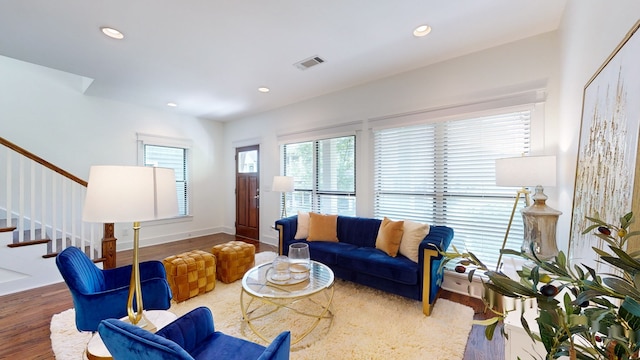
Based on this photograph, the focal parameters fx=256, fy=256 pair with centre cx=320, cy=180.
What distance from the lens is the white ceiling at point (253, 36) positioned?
7.00 feet

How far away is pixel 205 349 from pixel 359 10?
263cm

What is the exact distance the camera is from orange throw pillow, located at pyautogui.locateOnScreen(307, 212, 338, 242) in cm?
350

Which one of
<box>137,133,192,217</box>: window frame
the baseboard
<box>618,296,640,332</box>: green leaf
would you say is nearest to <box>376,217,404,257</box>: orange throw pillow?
the baseboard

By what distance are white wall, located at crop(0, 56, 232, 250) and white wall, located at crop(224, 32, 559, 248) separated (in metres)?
1.61

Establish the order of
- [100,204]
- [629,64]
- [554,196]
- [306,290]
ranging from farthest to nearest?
[554,196], [306,290], [100,204], [629,64]

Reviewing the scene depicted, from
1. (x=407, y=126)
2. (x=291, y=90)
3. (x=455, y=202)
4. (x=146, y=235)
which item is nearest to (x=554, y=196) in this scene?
(x=455, y=202)

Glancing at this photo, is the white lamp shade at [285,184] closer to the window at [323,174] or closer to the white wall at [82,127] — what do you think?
the window at [323,174]

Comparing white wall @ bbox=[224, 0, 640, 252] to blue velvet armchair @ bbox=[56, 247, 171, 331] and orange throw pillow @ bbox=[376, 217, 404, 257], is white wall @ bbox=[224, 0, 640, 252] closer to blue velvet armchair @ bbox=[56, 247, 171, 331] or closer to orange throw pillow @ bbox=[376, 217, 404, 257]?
orange throw pillow @ bbox=[376, 217, 404, 257]

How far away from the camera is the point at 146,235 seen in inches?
192

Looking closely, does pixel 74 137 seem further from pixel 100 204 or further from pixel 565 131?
pixel 565 131

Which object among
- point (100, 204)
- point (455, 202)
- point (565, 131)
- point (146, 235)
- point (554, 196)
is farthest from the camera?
point (146, 235)

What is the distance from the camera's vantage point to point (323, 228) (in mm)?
3539

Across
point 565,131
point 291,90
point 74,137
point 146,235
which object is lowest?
point 146,235

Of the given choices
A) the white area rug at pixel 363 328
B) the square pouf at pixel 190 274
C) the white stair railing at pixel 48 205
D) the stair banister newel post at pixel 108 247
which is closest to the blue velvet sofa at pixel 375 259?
the white area rug at pixel 363 328
